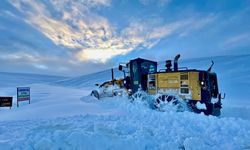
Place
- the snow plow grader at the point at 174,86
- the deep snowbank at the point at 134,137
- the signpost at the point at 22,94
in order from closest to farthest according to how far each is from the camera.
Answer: the deep snowbank at the point at 134,137, the snow plow grader at the point at 174,86, the signpost at the point at 22,94

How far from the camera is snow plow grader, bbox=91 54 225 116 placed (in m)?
10.2

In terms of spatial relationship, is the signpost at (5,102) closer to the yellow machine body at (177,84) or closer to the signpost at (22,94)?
the signpost at (22,94)

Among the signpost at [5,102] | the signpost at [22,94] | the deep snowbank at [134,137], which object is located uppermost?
the signpost at [22,94]

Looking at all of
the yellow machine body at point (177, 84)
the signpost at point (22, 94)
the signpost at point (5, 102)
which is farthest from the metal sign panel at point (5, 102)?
the yellow machine body at point (177, 84)

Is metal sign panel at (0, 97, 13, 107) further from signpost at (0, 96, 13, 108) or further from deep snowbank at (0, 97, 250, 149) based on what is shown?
deep snowbank at (0, 97, 250, 149)

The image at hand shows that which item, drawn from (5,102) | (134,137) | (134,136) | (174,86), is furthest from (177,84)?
(5,102)

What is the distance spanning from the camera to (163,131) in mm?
5645

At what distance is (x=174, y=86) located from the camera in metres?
11.1

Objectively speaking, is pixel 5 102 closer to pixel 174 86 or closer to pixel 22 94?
pixel 22 94

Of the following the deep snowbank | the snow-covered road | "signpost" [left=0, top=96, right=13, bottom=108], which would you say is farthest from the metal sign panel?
the deep snowbank

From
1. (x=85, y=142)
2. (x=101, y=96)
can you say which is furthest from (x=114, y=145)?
(x=101, y=96)

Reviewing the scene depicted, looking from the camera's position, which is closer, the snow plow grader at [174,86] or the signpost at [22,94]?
the snow plow grader at [174,86]

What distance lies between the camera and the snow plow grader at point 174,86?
403 inches

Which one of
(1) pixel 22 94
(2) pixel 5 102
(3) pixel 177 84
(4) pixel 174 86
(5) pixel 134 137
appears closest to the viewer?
(5) pixel 134 137
